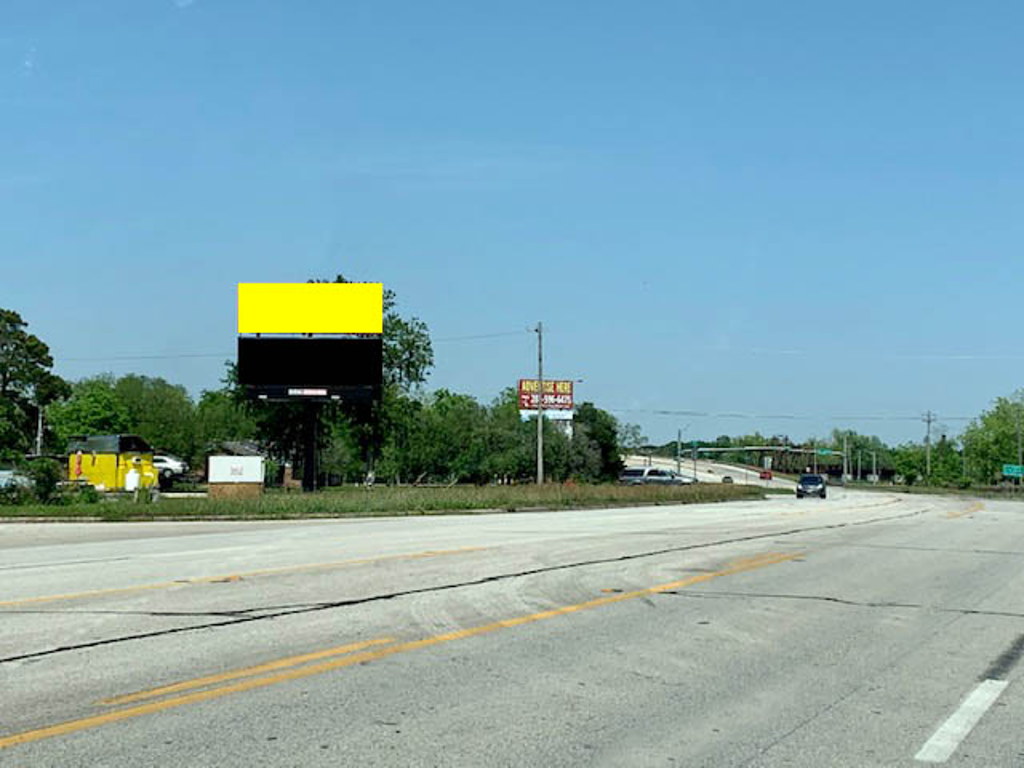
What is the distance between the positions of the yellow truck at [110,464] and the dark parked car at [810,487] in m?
44.0

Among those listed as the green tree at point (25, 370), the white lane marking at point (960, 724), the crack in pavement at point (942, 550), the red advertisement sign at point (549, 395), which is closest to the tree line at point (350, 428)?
the green tree at point (25, 370)

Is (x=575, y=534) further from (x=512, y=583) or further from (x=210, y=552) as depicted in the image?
(x=512, y=583)

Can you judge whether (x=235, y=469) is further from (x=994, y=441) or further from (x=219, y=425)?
(x=994, y=441)

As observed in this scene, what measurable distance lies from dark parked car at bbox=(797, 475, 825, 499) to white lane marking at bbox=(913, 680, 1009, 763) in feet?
232

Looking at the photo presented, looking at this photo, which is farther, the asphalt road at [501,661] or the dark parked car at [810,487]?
the dark parked car at [810,487]

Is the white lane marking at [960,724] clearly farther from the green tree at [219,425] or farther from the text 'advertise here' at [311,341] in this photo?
the green tree at [219,425]

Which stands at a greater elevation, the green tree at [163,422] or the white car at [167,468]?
the green tree at [163,422]

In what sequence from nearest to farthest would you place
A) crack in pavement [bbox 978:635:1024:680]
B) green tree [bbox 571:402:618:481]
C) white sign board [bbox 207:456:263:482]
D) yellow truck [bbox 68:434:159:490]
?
crack in pavement [bbox 978:635:1024:680] < white sign board [bbox 207:456:263:482] < yellow truck [bbox 68:434:159:490] < green tree [bbox 571:402:618:481]

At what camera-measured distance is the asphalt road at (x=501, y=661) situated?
6.35 metres

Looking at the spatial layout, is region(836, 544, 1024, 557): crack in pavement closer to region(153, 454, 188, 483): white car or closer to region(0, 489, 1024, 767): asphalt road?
region(0, 489, 1024, 767): asphalt road

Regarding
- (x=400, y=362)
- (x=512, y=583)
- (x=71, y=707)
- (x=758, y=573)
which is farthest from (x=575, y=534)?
(x=400, y=362)

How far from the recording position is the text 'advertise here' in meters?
51.8

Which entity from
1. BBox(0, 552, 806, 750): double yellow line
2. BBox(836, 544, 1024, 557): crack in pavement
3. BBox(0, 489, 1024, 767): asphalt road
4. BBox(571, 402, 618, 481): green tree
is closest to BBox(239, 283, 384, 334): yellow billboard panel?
BBox(836, 544, 1024, 557): crack in pavement

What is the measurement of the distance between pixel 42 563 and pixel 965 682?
1271cm
